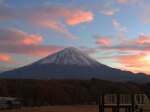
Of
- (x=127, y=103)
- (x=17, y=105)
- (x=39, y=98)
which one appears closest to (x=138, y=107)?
(x=127, y=103)

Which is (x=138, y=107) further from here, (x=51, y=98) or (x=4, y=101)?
(x=51, y=98)

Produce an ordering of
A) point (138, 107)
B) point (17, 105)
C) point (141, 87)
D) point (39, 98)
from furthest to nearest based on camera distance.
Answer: point (141, 87) < point (39, 98) < point (17, 105) < point (138, 107)

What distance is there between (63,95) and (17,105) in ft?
125

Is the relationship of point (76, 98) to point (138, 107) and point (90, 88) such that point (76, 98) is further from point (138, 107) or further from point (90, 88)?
point (138, 107)

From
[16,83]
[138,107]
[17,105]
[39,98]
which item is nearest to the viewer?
[138,107]

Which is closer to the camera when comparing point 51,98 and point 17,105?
point 17,105

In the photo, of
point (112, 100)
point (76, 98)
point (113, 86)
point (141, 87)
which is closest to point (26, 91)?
point (76, 98)

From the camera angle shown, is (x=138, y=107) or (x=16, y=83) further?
(x=16, y=83)

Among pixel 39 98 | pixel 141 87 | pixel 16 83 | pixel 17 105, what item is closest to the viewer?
pixel 17 105

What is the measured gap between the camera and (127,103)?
27.2 meters

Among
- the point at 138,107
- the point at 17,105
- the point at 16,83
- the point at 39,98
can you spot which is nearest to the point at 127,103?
the point at 138,107

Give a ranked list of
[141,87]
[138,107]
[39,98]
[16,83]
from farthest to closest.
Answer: [141,87] → [16,83] → [39,98] → [138,107]

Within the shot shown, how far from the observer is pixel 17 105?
75250mm

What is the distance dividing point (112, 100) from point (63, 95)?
86.0m
